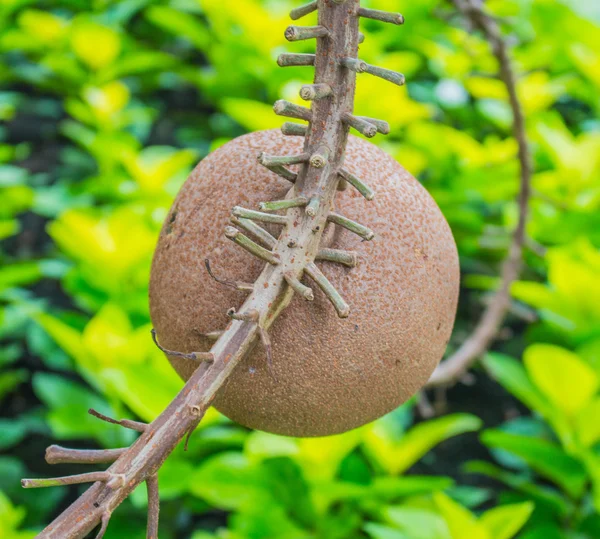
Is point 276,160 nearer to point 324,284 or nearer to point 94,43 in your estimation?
point 324,284

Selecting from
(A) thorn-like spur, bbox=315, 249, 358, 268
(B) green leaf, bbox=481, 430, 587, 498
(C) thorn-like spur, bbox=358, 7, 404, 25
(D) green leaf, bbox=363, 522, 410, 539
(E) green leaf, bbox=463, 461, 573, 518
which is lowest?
(E) green leaf, bbox=463, 461, 573, 518

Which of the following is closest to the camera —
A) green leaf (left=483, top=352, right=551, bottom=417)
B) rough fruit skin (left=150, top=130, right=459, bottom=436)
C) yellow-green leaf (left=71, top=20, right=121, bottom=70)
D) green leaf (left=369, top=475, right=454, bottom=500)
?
rough fruit skin (left=150, top=130, right=459, bottom=436)

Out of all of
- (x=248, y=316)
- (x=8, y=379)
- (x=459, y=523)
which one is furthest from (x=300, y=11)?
(x=8, y=379)

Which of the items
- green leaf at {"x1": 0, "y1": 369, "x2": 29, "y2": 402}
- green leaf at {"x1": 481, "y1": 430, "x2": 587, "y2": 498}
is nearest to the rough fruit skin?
green leaf at {"x1": 481, "y1": 430, "x2": 587, "y2": 498}

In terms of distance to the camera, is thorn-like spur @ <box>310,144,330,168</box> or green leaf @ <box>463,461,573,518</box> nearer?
thorn-like spur @ <box>310,144,330,168</box>

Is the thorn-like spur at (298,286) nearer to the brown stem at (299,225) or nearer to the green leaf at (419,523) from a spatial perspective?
the brown stem at (299,225)

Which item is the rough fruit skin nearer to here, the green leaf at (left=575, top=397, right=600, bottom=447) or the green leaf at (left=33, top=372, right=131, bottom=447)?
the green leaf at (left=575, top=397, right=600, bottom=447)

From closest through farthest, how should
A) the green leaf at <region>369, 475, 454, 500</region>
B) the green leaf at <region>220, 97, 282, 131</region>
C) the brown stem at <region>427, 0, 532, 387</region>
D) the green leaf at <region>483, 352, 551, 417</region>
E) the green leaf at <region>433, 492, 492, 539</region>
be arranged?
the brown stem at <region>427, 0, 532, 387</region>
the green leaf at <region>433, 492, 492, 539</region>
the green leaf at <region>369, 475, 454, 500</region>
the green leaf at <region>483, 352, 551, 417</region>
the green leaf at <region>220, 97, 282, 131</region>
